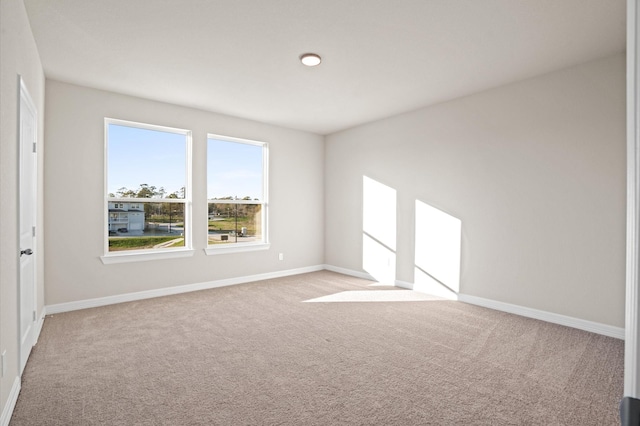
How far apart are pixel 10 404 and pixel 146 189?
3.04 m

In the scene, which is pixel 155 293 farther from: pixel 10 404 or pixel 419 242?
pixel 419 242

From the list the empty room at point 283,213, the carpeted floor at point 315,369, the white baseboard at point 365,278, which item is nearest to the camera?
the carpeted floor at point 315,369

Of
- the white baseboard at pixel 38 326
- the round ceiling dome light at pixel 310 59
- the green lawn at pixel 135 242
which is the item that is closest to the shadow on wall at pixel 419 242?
the round ceiling dome light at pixel 310 59

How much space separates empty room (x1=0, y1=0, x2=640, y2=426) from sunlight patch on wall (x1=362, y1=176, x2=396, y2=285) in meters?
0.04

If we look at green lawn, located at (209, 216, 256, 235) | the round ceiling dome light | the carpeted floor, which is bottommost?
the carpeted floor

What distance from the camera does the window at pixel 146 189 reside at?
4352 mm

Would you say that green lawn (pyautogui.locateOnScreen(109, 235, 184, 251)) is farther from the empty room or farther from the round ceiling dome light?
the round ceiling dome light

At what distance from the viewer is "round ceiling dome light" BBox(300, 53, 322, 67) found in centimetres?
→ 326

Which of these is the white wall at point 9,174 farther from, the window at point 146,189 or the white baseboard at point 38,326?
the window at point 146,189

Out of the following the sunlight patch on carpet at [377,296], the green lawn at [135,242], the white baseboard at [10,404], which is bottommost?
the sunlight patch on carpet at [377,296]

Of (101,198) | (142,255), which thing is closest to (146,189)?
(101,198)

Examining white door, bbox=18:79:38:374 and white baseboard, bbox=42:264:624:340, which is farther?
white baseboard, bbox=42:264:624:340

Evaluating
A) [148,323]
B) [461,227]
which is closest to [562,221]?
[461,227]

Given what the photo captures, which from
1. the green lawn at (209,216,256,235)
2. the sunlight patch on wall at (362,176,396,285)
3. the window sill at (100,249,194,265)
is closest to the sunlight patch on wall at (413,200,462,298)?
the sunlight patch on wall at (362,176,396,285)
